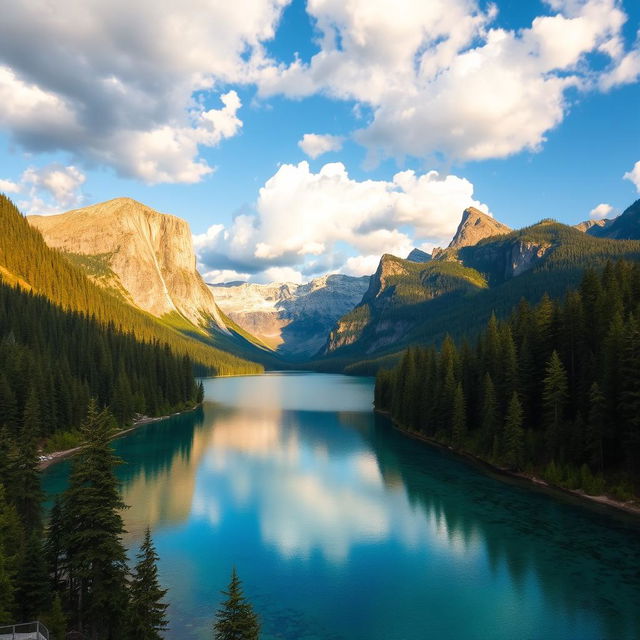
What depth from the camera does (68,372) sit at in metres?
99.9

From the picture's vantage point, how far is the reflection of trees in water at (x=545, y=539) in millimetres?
35375

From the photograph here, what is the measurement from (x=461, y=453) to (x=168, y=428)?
70.3 metres

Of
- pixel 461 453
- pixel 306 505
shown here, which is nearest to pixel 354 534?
pixel 306 505

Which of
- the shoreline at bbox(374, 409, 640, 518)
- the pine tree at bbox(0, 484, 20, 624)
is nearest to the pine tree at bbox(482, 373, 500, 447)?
the shoreline at bbox(374, 409, 640, 518)

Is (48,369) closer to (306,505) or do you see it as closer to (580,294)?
(306,505)

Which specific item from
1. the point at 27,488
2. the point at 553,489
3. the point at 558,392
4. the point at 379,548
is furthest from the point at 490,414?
the point at 27,488

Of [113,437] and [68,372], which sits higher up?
[68,372]

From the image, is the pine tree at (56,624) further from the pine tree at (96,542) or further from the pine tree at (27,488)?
the pine tree at (27,488)

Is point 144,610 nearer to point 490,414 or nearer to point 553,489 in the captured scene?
point 553,489

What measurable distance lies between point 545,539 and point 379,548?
16244 millimetres

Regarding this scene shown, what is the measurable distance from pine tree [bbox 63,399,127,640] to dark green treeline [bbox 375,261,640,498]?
53.2m

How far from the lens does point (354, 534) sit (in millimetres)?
49188

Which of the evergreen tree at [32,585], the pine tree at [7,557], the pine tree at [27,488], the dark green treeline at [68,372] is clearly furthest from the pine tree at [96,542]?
the dark green treeline at [68,372]

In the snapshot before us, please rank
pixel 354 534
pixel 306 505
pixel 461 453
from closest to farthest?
1. pixel 354 534
2. pixel 306 505
3. pixel 461 453
